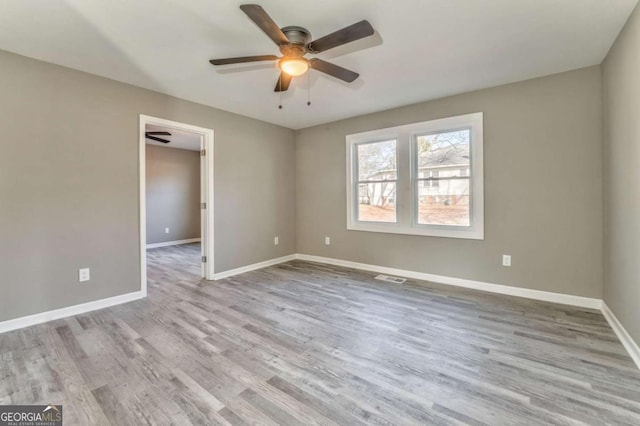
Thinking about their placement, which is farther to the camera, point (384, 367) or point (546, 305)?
point (546, 305)

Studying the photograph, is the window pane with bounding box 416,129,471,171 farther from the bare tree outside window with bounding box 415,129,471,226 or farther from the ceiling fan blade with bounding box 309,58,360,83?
the ceiling fan blade with bounding box 309,58,360,83

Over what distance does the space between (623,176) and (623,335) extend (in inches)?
49.6

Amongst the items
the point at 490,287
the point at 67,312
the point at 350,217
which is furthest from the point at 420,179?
the point at 67,312

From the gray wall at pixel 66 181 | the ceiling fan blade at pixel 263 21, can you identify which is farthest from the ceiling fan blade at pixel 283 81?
the gray wall at pixel 66 181

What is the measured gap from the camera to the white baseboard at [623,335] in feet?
6.47

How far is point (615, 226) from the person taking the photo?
2.47 meters

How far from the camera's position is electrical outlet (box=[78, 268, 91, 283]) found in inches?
115

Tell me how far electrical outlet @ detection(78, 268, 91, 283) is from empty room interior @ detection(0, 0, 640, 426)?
19mm

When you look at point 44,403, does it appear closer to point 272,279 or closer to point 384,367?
point 384,367

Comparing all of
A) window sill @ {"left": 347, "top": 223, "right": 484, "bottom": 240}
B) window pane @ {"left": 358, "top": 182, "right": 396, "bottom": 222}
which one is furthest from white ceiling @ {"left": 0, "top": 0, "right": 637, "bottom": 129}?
window sill @ {"left": 347, "top": 223, "right": 484, "bottom": 240}

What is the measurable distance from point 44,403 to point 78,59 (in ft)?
9.27

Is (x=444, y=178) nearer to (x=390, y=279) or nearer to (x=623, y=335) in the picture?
(x=390, y=279)

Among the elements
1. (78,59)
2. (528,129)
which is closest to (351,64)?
(528,129)

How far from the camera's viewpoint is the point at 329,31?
88.8 inches
